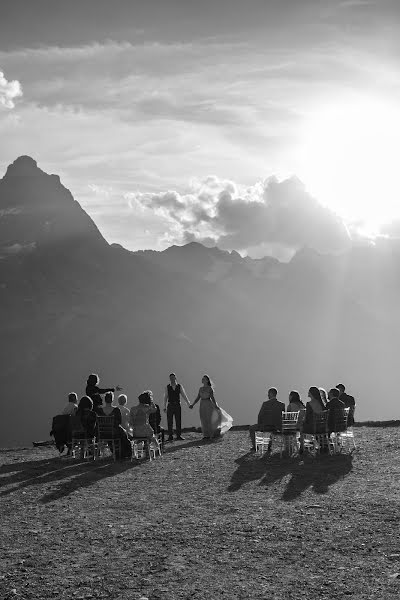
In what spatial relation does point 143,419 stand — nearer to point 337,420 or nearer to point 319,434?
point 319,434

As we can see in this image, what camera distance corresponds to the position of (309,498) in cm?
1529

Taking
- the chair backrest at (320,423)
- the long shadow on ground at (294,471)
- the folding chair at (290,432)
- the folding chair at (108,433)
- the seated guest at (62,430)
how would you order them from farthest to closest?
the seated guest at (62,430) → the folding chair at (108,433) → the folding chair at (290,432) → the chair backrest at (320,423) → the long shadow on ground at (294,471)

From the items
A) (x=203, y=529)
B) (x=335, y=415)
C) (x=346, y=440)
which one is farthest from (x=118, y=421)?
(x=203, y=529)

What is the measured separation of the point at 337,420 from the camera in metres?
21.4

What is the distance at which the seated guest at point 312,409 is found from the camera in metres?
21.4

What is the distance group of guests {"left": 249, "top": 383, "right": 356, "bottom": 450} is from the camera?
2141 centimetres

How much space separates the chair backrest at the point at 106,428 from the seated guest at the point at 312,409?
5255 millimetres

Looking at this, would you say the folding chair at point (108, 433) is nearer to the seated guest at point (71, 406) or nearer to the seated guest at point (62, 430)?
the seated guest at point (62, 430)

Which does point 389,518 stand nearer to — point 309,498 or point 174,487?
point 309,498

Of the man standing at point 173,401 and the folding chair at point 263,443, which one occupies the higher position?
the man standing at point 173,401

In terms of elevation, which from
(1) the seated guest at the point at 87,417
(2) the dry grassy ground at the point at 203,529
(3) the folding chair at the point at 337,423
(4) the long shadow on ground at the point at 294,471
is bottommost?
(2) the dry grassy ground at the point at 203,529

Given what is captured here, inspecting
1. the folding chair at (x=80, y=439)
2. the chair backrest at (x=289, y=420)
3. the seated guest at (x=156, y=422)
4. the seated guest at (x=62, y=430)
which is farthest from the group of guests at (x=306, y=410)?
the seated guest at (x=62, y=430)

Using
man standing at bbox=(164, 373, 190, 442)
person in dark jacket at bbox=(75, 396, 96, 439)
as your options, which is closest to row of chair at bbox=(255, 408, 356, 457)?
person in dark jacket at bbox=(75, 396, 96, 439)

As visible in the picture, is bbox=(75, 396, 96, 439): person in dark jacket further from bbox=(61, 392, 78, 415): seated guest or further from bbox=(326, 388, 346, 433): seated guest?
bbox=(326, 388, 346, 433): seated guest
